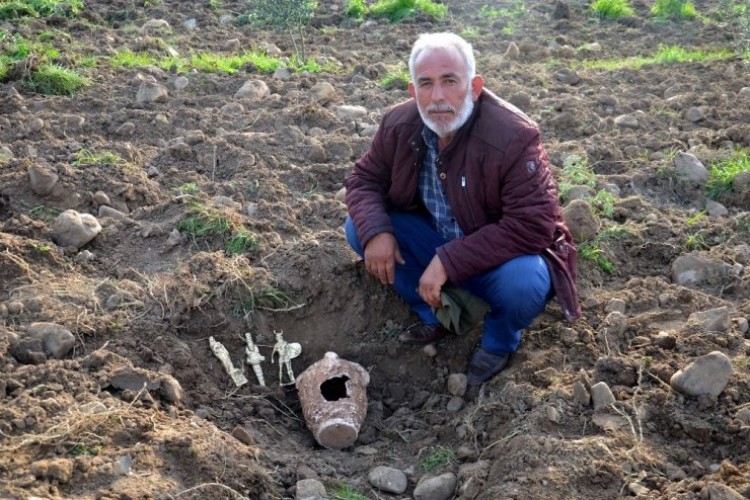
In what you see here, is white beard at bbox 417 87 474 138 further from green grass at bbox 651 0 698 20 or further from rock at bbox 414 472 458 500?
green grass at bbox 651 0 698 20

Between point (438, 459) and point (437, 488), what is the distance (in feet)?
0.66

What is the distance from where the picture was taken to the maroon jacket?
4.00 meters

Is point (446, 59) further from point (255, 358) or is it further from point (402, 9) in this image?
point (402, 9)

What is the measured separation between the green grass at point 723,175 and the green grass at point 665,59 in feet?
7.35

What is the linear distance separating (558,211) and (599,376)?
76 centimetres

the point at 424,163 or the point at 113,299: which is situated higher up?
the point at 424,163

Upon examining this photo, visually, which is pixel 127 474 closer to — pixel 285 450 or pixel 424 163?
pixel 285 450

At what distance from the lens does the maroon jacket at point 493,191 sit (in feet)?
13.1

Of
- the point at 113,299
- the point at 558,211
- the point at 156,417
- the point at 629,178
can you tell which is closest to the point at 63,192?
the point at 113,299

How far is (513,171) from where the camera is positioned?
157 inches

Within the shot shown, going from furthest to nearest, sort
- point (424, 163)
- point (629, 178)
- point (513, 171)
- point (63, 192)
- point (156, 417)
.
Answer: point (629, 178)
point (63, 192)
point (424, 163)
point (513, 171)
point (156, 417)

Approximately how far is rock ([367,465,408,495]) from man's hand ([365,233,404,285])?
98 cm

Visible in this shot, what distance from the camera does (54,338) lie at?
13.4 ft

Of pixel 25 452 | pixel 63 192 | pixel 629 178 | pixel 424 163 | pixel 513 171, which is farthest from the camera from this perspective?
pixel 629 178
